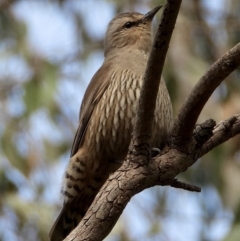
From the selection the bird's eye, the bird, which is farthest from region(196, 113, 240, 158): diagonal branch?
the bird's eye

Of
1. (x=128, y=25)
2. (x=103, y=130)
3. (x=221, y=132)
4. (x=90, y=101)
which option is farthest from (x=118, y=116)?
(x=128, y=25)

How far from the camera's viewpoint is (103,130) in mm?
3766

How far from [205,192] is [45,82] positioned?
6.48 ft

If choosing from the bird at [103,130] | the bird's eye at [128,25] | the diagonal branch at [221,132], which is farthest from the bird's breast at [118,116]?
the bird's eye at [128,25]

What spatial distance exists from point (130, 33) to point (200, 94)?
5.33 ft

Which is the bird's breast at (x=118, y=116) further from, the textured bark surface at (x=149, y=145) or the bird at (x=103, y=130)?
the textured bark surface at (x=149, y=145)

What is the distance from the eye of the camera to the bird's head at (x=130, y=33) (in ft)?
14.2

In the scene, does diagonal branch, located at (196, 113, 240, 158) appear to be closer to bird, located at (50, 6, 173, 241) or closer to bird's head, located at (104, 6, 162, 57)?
bird, located at (50, 6, 173, 241)

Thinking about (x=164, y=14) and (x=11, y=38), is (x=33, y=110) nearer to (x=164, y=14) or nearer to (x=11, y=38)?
(x=11, y=38)

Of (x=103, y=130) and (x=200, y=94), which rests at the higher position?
(x=103, y=130)

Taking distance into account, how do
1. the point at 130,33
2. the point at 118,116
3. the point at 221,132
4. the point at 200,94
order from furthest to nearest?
the point at 130,33 → the point at 118,116 → the point at 221,132 → the point at 200,94

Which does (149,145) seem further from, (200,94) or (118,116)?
(118,116)

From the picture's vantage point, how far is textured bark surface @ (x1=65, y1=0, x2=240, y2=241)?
2.80 metres

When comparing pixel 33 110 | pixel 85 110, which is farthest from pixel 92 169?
pixel 33 110
